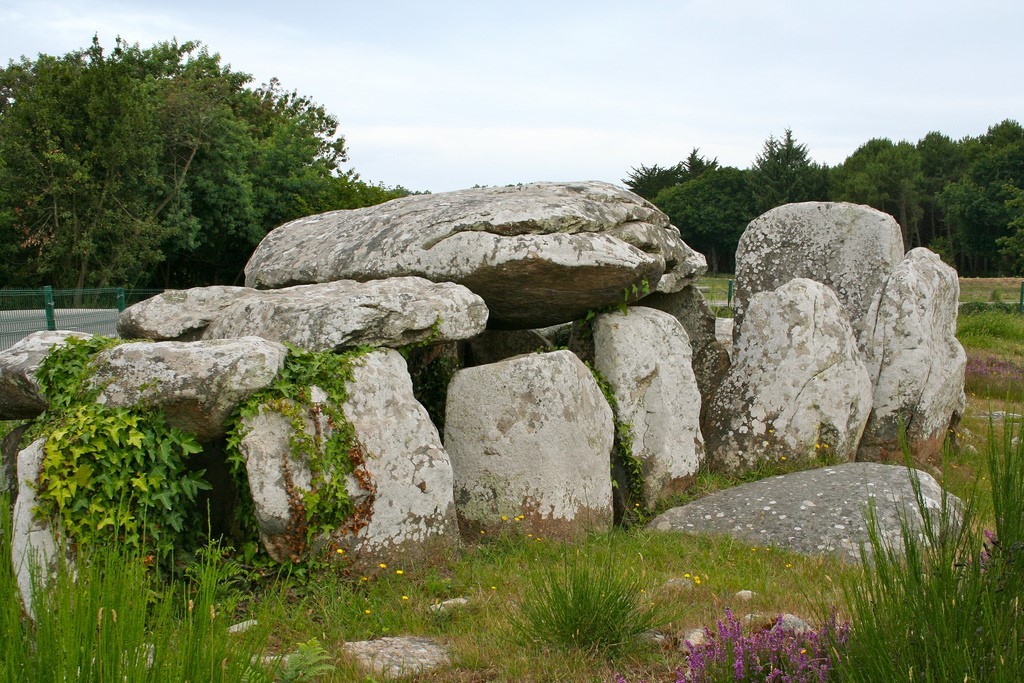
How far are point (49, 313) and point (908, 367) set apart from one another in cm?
1332

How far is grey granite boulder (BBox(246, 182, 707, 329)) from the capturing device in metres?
8.07

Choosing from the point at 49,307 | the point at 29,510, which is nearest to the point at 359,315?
the point at 29,510

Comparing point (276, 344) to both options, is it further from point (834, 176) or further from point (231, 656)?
point (834, 176)

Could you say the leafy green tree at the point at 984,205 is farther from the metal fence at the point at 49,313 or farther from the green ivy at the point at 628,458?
the green ivy at the point at 628,458

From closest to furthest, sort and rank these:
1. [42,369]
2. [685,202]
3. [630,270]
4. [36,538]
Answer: [36,538]
[42,369]
[630,270]
[685,202]

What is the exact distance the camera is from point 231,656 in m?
2.77

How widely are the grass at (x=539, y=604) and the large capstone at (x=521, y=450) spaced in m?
0.24

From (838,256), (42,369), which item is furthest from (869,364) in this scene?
(42,369)

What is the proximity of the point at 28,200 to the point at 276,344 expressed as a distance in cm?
2543

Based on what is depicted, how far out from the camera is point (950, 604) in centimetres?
293

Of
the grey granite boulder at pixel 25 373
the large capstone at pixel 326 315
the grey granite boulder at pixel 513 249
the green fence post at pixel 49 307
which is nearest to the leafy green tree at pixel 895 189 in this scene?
the green fence post at pixel 49 307

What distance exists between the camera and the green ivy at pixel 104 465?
5520 mm

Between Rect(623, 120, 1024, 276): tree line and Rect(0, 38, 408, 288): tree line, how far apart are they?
3362 centimetres

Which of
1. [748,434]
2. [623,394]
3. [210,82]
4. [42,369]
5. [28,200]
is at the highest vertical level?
[210,82]
